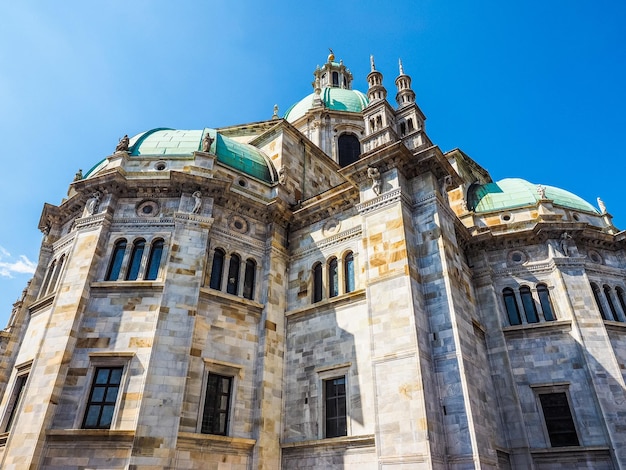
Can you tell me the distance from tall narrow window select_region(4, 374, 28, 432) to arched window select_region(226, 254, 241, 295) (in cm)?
856

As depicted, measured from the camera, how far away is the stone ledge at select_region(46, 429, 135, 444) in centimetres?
1506

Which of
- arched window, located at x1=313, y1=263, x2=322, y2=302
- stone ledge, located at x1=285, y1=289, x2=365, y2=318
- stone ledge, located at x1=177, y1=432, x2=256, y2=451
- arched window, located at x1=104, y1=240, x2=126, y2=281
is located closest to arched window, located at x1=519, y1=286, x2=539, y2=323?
stone ledge, located at x1=285, y1=289, x2=365, y2=318

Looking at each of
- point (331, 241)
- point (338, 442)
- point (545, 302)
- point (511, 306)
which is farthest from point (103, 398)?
point (545, 302)

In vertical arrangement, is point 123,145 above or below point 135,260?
above

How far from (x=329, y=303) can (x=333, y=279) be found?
1439mm

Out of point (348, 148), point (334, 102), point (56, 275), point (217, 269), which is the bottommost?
point (56, 275)

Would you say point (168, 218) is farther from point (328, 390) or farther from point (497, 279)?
point (497, 279)

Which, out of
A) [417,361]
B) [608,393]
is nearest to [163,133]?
[417,361]

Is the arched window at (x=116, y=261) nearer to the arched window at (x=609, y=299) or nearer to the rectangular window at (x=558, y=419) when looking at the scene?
the rectangular window at (x=558, y=419)

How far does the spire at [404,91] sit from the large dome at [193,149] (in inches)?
308

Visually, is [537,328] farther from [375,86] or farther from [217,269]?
[217,269]

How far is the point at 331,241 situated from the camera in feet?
68.7

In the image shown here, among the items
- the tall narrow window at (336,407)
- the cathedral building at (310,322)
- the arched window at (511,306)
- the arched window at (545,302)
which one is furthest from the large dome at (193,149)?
the arched window at (545,302)

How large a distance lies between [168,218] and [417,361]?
12.3m
